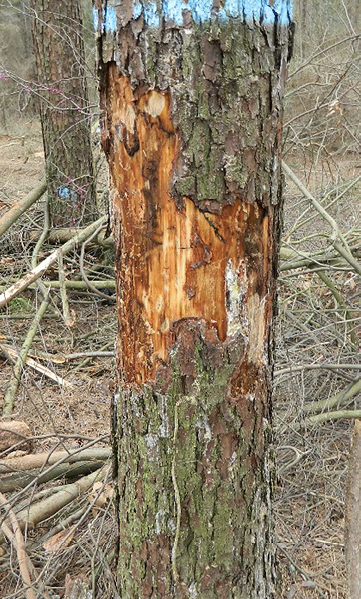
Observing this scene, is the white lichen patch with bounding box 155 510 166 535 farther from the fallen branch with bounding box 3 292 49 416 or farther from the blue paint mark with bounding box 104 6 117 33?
the fallen branch with bounding box 3 292 49 416

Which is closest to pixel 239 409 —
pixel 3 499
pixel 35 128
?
pixel 3 499

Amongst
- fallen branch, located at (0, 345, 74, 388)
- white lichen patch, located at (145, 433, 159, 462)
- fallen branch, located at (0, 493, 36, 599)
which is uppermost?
white lichen patch, located at (145, 433, 159, 462)

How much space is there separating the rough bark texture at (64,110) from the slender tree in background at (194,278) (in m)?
3.35

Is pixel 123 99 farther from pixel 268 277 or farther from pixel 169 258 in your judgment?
pixel 268 277

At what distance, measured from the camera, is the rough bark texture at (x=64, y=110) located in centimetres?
506

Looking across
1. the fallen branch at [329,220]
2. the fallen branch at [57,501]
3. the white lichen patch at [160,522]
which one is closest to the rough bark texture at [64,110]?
the fallen branch at [329,220]

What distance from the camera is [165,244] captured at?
1.70 metres

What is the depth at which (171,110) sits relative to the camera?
1595 mm

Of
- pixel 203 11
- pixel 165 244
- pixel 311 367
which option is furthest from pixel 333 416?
pixel 203 11

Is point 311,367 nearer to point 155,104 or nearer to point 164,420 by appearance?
point 164,420

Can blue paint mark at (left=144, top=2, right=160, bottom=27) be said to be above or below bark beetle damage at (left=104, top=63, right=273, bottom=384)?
above

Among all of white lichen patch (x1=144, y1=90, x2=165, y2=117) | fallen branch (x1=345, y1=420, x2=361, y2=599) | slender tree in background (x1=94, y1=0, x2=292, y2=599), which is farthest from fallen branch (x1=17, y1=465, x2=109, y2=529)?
white lichen patch (x1=144, y1=90, x2=165, y2=117)

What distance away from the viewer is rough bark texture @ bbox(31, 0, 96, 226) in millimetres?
5062

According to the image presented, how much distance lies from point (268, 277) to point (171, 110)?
55cm
